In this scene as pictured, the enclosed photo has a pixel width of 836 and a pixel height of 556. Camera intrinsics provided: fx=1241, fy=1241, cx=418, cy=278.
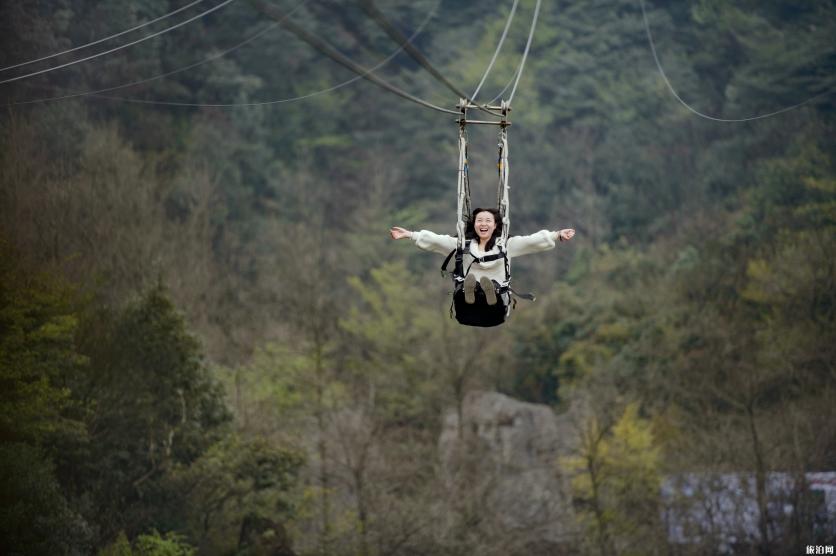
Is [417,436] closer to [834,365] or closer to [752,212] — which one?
[834,365]

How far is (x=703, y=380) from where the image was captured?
3200 centimetres

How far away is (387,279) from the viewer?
3722 cm

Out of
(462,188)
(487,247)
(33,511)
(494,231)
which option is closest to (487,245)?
(487,247)

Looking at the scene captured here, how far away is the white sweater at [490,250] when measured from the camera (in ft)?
31.8

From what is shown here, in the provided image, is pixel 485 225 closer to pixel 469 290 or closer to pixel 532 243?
pixel 532 243

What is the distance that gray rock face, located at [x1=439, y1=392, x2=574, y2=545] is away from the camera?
91.1 feet

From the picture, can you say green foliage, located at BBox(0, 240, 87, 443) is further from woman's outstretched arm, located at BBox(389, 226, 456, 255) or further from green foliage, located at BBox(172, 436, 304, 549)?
woman's outstretched arm, located at BBox(389, 226, 456, 255)

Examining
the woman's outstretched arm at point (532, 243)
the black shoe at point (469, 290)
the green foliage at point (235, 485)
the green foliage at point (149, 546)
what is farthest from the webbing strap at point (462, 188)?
the green foliage at point (235, 485)

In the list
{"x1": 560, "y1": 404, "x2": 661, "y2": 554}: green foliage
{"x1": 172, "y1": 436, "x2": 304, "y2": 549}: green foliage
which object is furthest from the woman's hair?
{"x1": 560, "y1": 404, "x2": 661, "y2": 554}: green foliage

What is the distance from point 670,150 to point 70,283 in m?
26.6

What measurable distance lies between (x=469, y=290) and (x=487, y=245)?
1.84 feet

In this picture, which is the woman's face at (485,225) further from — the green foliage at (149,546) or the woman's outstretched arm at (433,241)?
the green foliage at (149,546)

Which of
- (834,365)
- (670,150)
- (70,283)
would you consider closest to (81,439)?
(70,283)

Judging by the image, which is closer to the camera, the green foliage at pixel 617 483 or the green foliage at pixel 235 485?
the green foliage at pixel 235 485
